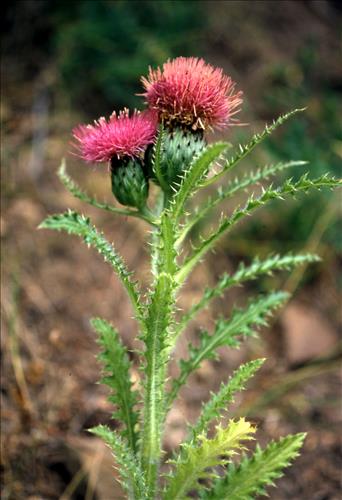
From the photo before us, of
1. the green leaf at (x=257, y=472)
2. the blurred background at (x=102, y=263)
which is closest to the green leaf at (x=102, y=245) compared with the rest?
the green leaf at (x=257, y=472)

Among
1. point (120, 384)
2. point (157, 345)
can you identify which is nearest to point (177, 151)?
point (157, 345)

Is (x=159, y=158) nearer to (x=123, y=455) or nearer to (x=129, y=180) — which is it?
(x=129, y=180)

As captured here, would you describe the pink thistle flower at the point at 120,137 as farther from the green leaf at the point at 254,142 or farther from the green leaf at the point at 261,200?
the green leaf at the point at 261,200

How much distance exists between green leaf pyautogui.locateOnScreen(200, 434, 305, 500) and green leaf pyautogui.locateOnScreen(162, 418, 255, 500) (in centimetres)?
9

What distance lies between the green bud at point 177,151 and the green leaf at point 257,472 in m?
0.83

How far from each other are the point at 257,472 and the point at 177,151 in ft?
3.24

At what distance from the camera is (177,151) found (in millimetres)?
2082

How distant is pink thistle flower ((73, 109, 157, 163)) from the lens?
2.08 meters

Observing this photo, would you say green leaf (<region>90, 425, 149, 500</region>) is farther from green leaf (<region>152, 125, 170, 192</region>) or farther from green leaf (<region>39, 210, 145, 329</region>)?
green leaf (<region>152, 125, 170, 192</region>)

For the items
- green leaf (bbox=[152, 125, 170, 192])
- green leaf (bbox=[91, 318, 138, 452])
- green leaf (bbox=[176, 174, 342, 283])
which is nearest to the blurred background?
green leaf (bbox=[91, 318, 138, 452])

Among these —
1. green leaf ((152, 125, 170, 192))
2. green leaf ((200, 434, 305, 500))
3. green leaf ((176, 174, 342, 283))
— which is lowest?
green leaf ((200, 434, 305, 500))

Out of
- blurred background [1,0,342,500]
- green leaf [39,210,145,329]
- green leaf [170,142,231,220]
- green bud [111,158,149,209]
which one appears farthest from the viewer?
blurred background [1,0,342,500]

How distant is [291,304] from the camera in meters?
4.36

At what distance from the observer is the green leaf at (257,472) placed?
6.53 feet
